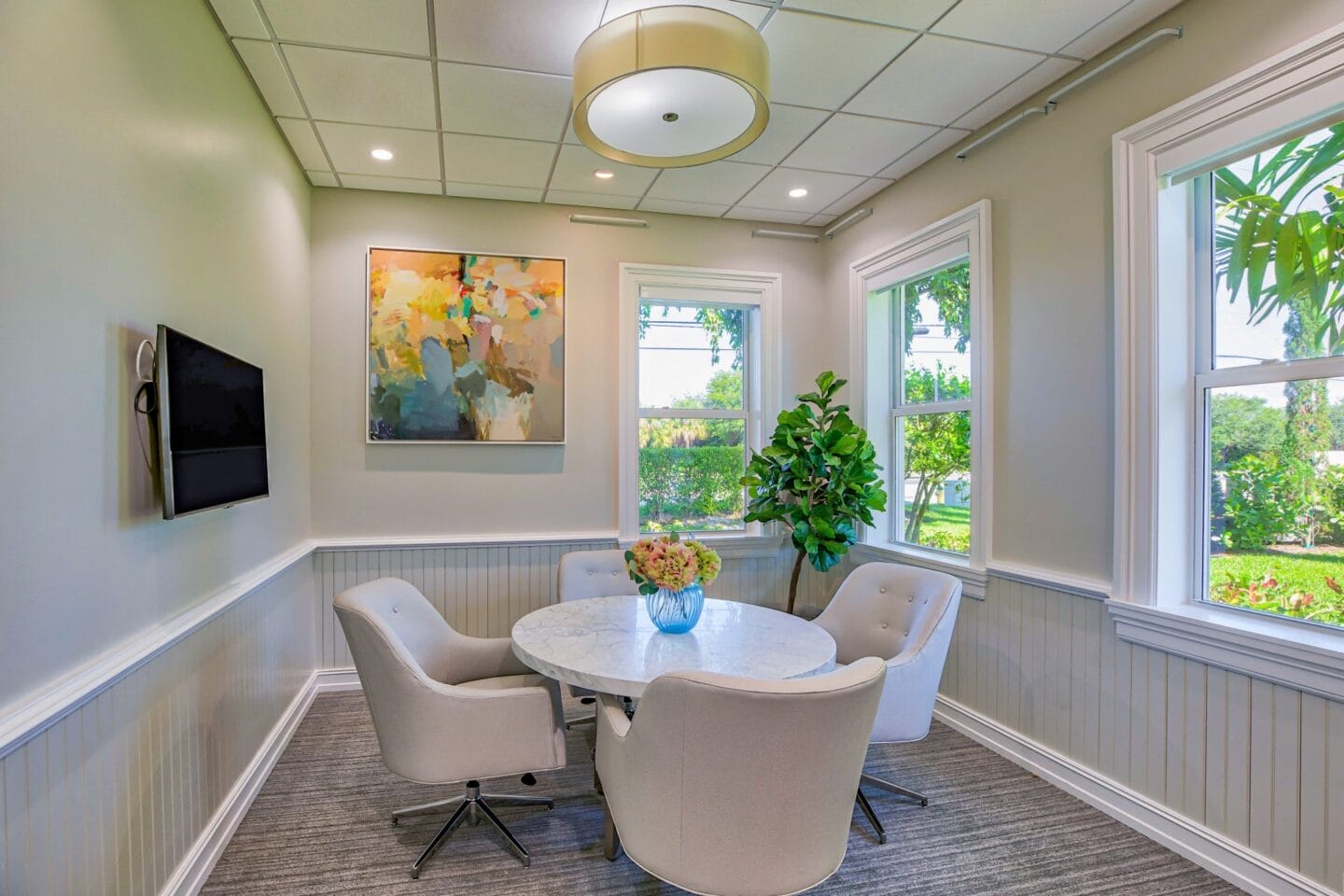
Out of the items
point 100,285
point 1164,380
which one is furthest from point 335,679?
point 1164,380

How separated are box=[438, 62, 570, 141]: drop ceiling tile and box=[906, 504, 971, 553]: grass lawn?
2.84 meters

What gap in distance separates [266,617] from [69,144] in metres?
2.05

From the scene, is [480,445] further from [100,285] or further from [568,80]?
[100,285]

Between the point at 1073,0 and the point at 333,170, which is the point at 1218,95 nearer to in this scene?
the point at 1073,0

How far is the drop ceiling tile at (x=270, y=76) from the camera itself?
96.0 inches

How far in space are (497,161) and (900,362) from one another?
2632 mm

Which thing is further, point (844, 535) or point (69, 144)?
point (844, 535)

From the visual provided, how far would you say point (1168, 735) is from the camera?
2.31m

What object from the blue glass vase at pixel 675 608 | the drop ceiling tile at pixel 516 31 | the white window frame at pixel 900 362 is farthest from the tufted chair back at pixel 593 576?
the drop ceiling tile at pixel 516 31

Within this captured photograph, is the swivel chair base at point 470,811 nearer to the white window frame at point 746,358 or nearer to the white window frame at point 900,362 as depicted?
the white window frame at point 746,358

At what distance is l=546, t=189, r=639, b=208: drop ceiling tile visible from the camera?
3.90 meters

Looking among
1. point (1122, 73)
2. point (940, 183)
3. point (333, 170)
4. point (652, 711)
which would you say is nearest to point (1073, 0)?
point (1122, 73)

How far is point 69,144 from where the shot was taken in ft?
4.85

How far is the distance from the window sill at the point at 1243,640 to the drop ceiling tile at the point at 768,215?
A: 2940mm
